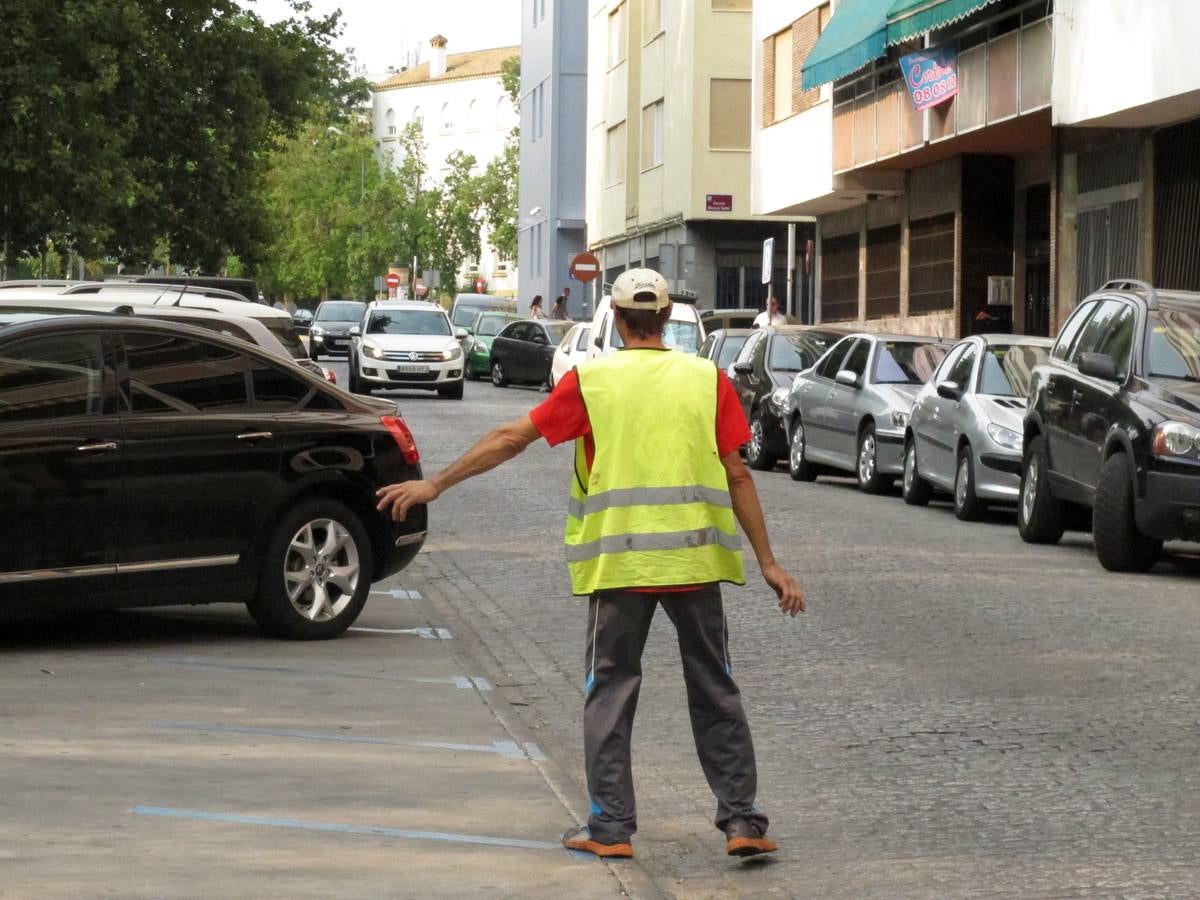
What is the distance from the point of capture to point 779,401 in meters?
25.4

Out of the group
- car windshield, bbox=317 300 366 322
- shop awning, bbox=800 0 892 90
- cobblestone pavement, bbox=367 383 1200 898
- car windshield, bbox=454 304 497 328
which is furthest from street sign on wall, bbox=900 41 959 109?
car windshield, bbox=317 300 366 322

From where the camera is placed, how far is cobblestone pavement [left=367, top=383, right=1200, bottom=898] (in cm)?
661

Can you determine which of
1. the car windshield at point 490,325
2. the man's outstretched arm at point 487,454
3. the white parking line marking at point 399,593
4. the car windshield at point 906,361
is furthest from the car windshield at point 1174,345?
the car windshield at point 490,325

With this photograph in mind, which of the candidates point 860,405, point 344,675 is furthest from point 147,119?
point 344,675

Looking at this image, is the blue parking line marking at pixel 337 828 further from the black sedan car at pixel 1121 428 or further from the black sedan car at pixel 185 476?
the black sedan car at pixel 1121 428

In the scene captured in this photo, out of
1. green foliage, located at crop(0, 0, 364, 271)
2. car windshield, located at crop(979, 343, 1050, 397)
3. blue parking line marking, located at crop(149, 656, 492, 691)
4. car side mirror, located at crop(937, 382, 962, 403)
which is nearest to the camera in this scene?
blue parking line marking, located at crop(149, 656, 492, 691)

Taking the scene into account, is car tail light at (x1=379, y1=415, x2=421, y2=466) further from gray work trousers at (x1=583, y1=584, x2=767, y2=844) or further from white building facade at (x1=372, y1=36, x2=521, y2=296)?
white building facade at (x1=372, y1=36, x2=521, y2=296)

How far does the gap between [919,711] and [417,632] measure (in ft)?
10.9

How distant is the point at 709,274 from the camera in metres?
55.2

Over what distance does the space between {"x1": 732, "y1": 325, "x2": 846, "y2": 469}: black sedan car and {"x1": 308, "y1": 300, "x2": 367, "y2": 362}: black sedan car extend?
35.2 m

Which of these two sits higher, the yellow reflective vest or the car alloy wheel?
the yellow reflective vest

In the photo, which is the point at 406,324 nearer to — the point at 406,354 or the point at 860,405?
the point at 406,354

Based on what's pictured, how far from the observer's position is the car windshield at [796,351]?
2653 centimetres

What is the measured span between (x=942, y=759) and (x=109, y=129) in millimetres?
34076
